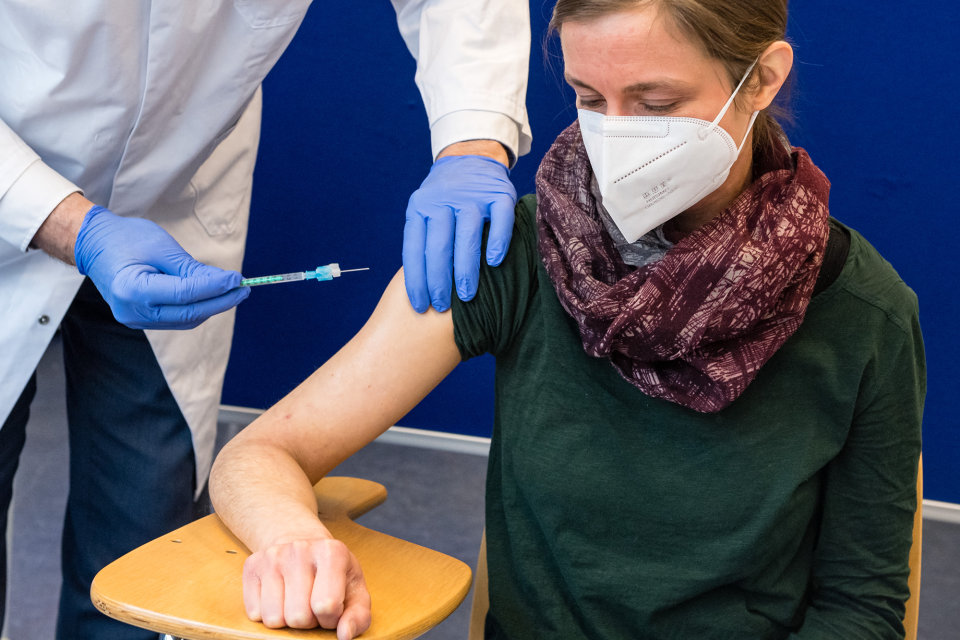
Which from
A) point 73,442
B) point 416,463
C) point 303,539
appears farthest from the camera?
point 416,463

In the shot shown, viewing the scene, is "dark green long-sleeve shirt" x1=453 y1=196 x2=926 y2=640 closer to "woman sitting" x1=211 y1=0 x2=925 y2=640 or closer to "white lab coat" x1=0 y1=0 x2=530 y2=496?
"woman sitting" x1=211 y1=0 x2=925 y2=640

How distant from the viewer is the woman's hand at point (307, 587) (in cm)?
77

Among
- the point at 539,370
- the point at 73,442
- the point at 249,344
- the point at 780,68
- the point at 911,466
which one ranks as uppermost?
the point at 780,68

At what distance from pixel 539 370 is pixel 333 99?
5.32ft

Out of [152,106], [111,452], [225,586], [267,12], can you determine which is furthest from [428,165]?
[225,586]

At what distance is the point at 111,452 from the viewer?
1.44m

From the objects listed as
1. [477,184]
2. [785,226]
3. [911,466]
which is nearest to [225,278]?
[477,184]

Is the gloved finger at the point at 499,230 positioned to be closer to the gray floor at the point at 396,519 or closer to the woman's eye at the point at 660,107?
the woman's eye at the point at 660,107

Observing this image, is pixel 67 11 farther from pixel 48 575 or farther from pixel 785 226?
pixel 48 575

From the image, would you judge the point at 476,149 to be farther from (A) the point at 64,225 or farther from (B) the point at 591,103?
(A) the point at 64,225

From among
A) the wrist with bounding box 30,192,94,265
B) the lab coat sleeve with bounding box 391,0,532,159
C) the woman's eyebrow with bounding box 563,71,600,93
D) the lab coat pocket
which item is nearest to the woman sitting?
the woman's eyebrow with bounding box 563,71,600,93

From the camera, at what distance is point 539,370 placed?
1.07 metres

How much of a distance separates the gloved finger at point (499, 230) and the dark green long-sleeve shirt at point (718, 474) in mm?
22

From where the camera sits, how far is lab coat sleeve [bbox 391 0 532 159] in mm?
1342
